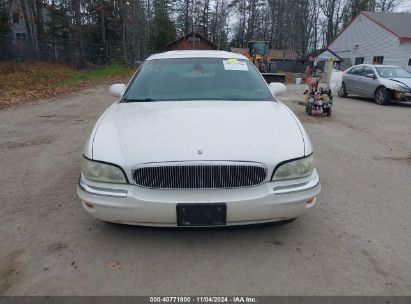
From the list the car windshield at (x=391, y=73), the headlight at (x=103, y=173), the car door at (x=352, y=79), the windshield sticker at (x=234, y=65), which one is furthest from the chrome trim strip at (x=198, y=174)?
the car door at (x=352, y=79)

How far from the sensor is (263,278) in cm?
268

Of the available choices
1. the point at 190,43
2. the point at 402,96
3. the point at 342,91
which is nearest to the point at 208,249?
the point at 402,96

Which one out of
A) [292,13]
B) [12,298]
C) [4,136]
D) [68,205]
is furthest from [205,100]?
[292,13]

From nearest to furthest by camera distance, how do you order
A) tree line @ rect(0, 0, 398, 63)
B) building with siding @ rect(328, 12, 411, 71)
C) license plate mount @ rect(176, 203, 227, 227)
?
1. license plate mount @ rect(176, 203, 227, 227)
2. building with siding @ rect(328, 12, 411, 71)
3. tree line @ rect(0, 0, 398, 63)

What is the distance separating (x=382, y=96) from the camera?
44.4ft

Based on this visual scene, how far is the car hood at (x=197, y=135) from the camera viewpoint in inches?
111

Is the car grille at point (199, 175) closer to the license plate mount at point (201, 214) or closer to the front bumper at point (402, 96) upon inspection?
the license plate mount at point (201, 214)

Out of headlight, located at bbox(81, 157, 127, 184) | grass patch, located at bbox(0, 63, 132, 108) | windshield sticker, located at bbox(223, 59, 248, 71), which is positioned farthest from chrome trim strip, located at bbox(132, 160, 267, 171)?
grass patch, located at bbox(0, 63, 132, 108)

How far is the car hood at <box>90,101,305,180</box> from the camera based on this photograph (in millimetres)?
2830

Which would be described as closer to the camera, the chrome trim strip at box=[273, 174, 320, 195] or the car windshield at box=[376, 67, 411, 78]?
the chrome trim strip at box=[273, 174, 320, 195]

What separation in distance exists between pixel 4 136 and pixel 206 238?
572cm

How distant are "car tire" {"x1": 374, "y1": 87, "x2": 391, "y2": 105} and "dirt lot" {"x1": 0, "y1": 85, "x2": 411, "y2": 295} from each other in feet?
30.7

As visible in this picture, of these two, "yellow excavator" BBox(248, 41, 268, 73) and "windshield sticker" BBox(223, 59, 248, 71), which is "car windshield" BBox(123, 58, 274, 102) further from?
"yellow excavator" BBox(248, 41, 268, 73)

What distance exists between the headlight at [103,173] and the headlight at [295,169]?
1.20 meters
